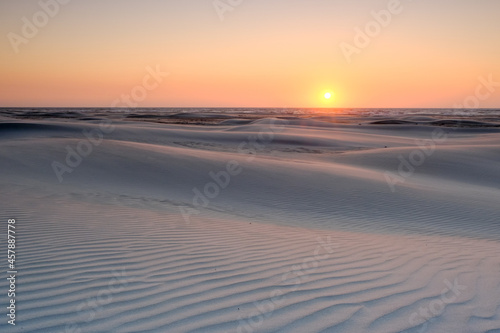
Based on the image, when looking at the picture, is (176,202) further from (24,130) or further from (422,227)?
(24,130)

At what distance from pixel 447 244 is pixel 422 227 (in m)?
1.85

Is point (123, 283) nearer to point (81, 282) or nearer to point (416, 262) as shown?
point (81, 282)

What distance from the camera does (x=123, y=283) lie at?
3707mm

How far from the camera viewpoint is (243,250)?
498cm

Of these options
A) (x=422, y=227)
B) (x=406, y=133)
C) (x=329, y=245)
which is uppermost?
(x=406, y=133)

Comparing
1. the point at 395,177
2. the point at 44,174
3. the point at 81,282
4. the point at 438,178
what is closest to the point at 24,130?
the point at 44,174

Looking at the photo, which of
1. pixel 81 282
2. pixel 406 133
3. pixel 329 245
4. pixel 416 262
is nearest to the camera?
pixel 81 282

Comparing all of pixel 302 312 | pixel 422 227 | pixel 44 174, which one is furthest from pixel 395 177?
pixel 302 312

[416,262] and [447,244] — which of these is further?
[447,244]

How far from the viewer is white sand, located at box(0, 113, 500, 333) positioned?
3.27 metres

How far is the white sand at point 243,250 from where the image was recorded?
3268 mm

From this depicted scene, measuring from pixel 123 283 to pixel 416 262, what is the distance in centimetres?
312

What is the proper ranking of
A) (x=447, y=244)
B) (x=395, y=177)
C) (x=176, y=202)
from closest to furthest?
(x=447, y=244) < (x=176, y=202) < (x=395, y=177)

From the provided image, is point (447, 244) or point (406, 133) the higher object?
point (406, 133)
